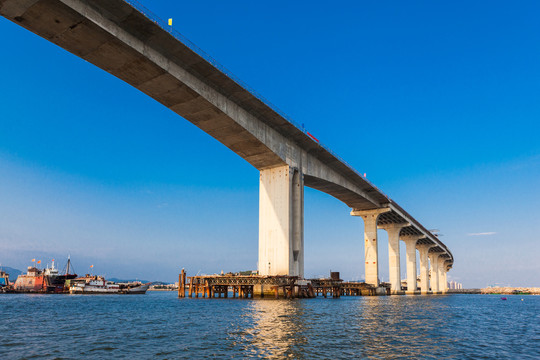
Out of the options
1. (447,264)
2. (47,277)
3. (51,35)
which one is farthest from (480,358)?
(447,264)

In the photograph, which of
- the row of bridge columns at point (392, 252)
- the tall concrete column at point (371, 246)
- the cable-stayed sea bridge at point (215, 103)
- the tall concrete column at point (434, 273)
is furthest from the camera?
the tall concrete column at point (434, 273)

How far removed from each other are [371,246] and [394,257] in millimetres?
11470

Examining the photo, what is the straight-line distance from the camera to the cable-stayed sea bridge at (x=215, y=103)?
26.6 metres

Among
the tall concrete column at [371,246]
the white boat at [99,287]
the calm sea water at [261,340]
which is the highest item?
the tall concrete column at [371,246]

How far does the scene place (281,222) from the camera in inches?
1820

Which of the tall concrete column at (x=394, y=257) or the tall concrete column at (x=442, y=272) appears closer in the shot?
the tall concrete column at (x=394, y=257)

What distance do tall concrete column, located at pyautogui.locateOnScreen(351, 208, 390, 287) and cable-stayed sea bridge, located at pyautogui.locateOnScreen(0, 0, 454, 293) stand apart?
7494 millimetres

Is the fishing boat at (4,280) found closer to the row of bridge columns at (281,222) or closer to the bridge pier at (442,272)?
the row of bridge columns at (281,222)

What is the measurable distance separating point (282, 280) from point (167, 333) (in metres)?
26.9

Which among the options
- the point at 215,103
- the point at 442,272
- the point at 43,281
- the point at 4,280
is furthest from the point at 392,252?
the point at 4,280

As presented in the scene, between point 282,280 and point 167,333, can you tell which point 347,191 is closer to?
point 282,280

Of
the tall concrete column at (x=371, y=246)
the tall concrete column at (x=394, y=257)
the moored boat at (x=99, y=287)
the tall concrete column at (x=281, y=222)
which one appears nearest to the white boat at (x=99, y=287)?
the moored boat at (x=99, y=287)

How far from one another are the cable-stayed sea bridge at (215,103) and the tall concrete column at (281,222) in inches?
4.3

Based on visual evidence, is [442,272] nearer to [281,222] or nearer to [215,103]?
[281,222]
